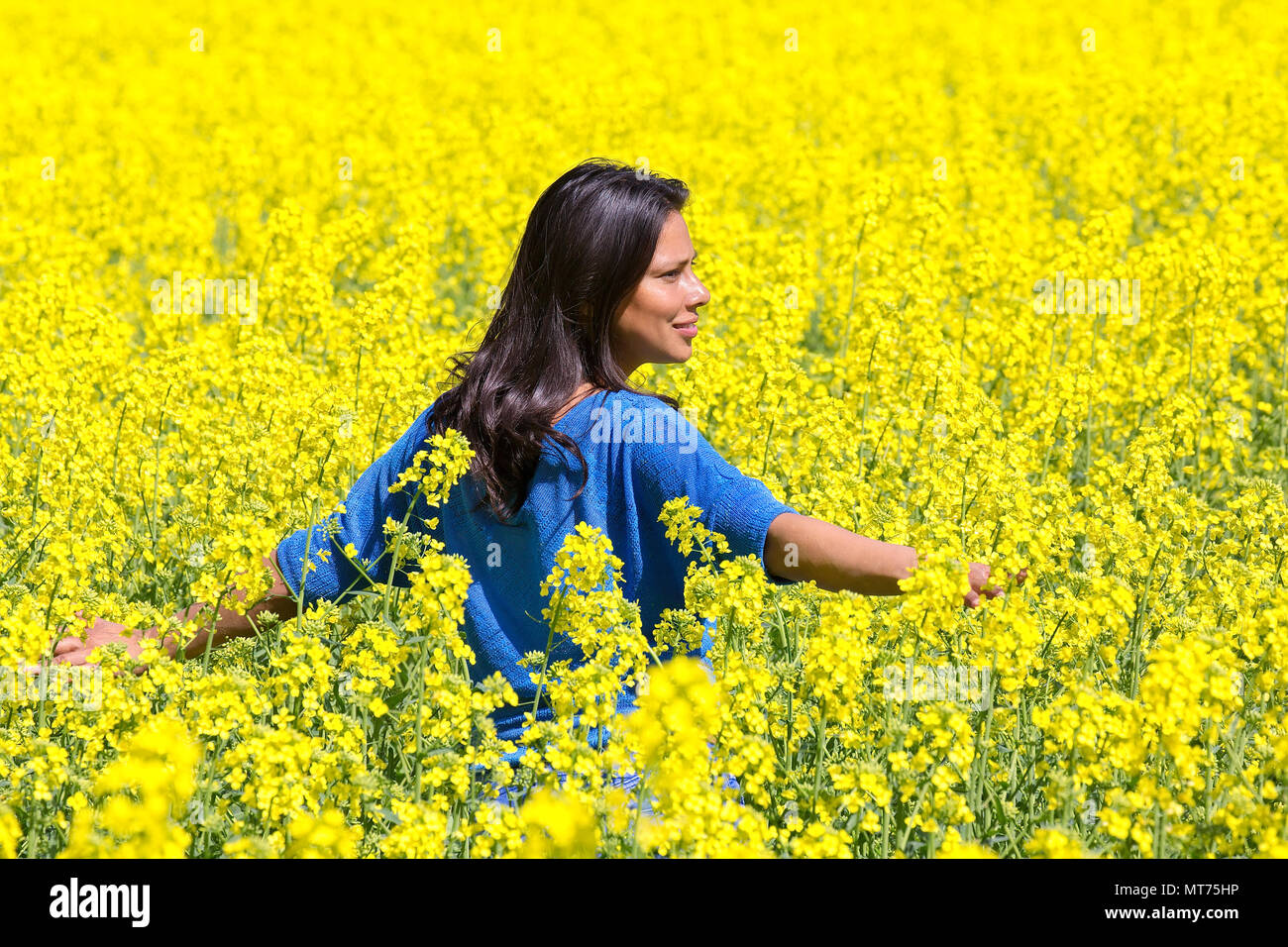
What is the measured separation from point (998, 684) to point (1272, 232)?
6002 mm

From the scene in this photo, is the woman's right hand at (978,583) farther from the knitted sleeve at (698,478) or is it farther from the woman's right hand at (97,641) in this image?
the woman's right hand at (97,641)

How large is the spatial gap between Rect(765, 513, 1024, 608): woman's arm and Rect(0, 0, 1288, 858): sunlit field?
69mm

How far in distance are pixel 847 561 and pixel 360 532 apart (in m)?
1.25

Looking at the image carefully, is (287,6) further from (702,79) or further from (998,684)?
(998,684)

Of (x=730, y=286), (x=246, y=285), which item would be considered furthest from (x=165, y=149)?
(x=730, y=286)

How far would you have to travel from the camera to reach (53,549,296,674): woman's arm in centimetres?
365

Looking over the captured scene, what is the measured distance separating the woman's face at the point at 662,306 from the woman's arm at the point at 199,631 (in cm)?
99

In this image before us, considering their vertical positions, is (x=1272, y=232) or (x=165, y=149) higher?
(x=165, y=149)

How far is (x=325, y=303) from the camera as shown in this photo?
6906 mm

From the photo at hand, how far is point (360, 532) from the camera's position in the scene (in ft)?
12.0

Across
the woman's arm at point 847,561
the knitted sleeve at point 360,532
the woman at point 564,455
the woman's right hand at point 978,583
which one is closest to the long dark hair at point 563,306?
the woman at point 564,455

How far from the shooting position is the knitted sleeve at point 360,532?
3.62 meters

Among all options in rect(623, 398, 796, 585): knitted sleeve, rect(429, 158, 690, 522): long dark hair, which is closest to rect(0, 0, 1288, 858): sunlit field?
rect(623, 398, 796, 585): knitted sleeve

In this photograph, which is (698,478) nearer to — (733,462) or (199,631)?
(199,631)
